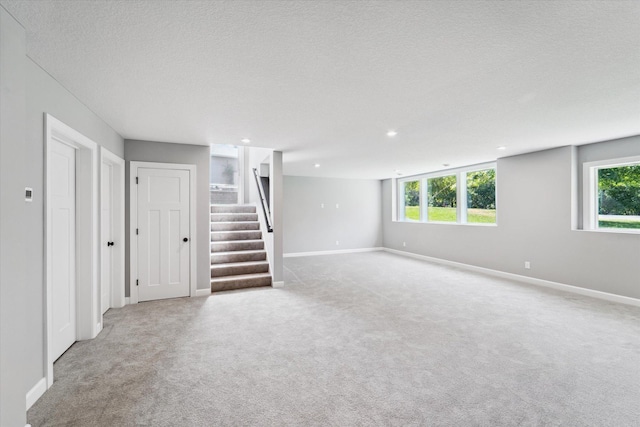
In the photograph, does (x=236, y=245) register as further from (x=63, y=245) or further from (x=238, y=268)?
(x=63, y=245)

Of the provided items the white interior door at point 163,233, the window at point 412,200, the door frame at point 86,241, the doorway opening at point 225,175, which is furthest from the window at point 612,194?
the doorway opening at point 225,175

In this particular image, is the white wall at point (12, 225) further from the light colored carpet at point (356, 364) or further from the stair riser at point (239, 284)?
the stair riser at point (239, 284)

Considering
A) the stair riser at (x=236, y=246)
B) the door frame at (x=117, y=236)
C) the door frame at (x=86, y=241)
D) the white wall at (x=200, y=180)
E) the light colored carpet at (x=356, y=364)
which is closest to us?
the light colored carpet at (x=356, y=364)

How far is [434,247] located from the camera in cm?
763

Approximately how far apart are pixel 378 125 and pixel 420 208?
528cm

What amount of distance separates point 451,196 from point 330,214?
3.44 m

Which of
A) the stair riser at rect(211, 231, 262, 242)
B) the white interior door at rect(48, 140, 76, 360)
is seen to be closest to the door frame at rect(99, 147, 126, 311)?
the white interior door at rect(48, 140, 76, 360)

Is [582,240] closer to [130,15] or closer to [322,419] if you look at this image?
[322,419]

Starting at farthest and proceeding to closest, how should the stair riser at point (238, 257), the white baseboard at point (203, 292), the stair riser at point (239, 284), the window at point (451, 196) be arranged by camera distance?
1. the window at point (451, 196)
2. the stair riser at point (238, 257)
3. the stair riser at point (239, 284)
4. the white baseboard at point (203, 292)

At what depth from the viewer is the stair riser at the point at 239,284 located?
4.88m

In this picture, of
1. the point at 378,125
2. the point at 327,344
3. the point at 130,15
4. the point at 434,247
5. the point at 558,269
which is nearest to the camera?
the point at 130,15

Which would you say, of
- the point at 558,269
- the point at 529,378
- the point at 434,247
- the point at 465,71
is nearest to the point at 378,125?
the point at 465,71

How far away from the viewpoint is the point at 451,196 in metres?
7.41

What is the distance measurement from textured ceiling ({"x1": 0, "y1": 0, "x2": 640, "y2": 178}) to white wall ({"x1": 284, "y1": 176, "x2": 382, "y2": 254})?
15.6ft
